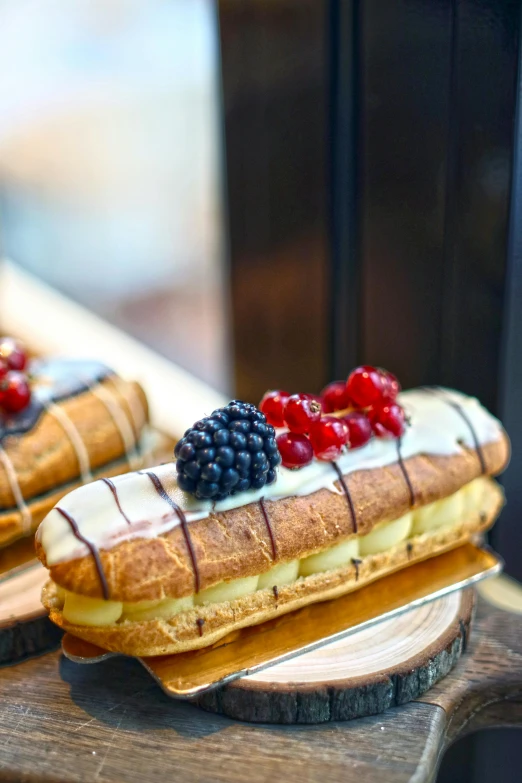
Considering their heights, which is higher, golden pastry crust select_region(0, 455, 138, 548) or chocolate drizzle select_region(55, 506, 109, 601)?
chocolate drizzle select_region(55, 506, 109, 601)

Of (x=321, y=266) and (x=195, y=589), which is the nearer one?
(x=195, y=589)

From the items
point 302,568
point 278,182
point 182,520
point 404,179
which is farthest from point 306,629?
point 278,182

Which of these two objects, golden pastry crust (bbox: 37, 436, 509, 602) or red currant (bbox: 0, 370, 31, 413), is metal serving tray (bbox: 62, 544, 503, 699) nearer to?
golden pastry crust (bbox: 37, 436, 509, 602)

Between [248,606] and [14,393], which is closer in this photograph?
[248,606]

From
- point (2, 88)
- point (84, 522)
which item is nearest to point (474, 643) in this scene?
point (84, 522)

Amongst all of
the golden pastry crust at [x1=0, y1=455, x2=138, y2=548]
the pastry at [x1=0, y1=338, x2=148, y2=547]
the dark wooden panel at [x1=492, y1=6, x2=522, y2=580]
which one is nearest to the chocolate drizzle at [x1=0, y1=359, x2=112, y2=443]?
the pastry at [x1=0, y1=338, x2=148, y2=547]

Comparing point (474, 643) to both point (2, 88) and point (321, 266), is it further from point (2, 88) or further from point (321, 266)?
point (2, 88)

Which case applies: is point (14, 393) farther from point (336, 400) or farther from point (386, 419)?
point (386, 419)
